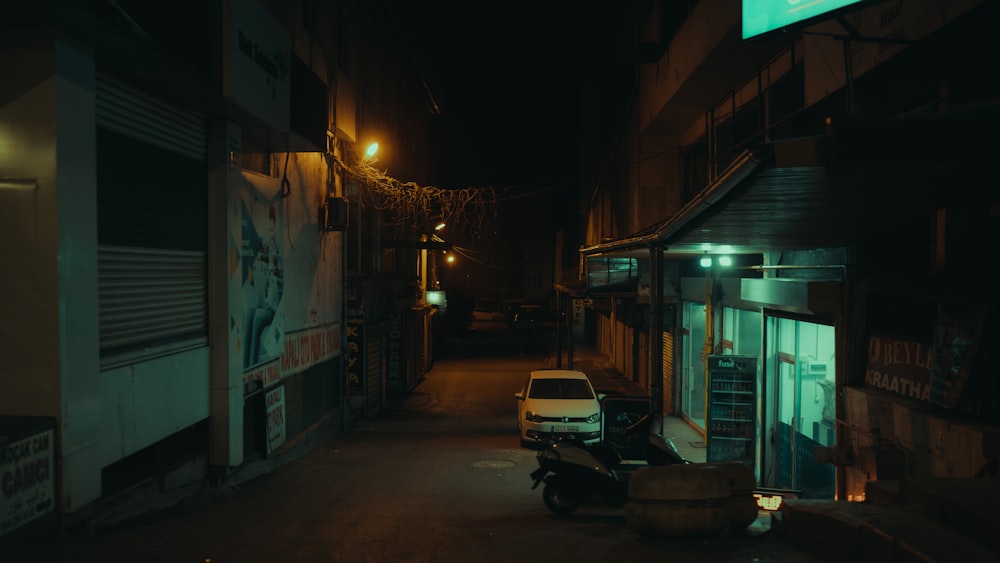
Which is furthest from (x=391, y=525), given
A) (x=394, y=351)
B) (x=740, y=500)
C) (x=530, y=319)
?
(x=530, y=319)

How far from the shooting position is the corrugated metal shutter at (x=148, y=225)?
6.64 m

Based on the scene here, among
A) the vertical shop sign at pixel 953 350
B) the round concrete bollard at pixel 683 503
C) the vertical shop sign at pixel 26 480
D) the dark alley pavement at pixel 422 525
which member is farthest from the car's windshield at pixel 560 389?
the vertical shop sign at pixel 26 480

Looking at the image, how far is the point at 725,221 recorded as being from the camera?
7.87 meters

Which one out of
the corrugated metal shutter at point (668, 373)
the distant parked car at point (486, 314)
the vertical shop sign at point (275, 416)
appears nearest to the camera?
the vertical shop sign at point (275, 416)

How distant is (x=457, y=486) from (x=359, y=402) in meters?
8.35

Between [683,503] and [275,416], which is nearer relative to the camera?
[683,503]

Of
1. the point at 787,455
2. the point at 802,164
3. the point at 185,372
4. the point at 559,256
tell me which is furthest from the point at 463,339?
the point at 802,164

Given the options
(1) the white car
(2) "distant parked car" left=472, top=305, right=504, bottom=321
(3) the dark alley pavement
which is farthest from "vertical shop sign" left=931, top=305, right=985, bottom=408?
(2) "distant parked car" left=472, top=305, right=504, bottom=321

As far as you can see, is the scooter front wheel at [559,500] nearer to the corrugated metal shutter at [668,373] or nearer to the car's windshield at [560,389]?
the car's windshield at [560,389]

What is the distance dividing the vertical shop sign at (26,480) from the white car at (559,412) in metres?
9.92

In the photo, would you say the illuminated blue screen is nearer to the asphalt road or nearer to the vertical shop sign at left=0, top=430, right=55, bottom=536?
the asphalt road

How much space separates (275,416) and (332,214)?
4.66 metres

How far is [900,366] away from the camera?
807cm

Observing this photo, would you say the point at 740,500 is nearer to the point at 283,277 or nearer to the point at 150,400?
the point at 150,400
